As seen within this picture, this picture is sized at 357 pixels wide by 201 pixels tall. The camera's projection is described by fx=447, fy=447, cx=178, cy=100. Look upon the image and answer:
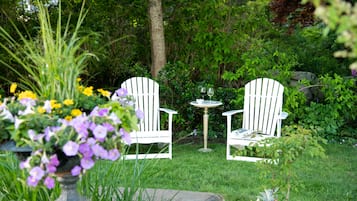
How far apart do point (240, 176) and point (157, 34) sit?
2589 mm

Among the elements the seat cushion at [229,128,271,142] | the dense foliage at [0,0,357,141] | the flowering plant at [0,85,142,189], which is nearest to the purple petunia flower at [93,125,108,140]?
the flowering plant at [0,85,142,189]

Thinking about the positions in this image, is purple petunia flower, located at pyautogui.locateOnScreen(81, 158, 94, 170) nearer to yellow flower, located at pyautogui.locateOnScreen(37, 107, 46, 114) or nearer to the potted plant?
the potted plant

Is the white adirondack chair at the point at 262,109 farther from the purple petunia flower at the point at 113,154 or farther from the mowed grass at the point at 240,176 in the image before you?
the purple petunia flower at the point at 113,154

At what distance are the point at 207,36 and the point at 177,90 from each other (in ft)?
3.11

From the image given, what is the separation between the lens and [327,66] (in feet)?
22.9

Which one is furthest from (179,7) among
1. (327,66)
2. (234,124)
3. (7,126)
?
(7,126)

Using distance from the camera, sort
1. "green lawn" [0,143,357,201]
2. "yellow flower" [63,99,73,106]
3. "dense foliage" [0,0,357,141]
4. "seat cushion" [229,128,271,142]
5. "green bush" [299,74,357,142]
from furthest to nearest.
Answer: "dense foliage" [0,0,357,141]
"green bush" [299,74,357,142]
"seat cushion" [229,128,271,142]
"green lawn" [0,143,357,201]
"yellow flower" [63,99,73,106]

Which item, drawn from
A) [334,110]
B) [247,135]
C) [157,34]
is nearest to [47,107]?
[247,135]

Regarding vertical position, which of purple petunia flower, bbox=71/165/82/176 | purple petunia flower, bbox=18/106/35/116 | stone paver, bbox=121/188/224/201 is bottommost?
stone paver, bbox=121/188/224/201

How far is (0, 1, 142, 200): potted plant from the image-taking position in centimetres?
172

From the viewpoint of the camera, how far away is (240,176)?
439 cm

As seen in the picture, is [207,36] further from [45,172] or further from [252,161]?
[45,172]

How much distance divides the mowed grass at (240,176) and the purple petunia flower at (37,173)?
179 centimetres

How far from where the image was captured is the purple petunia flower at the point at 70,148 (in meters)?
1.69
